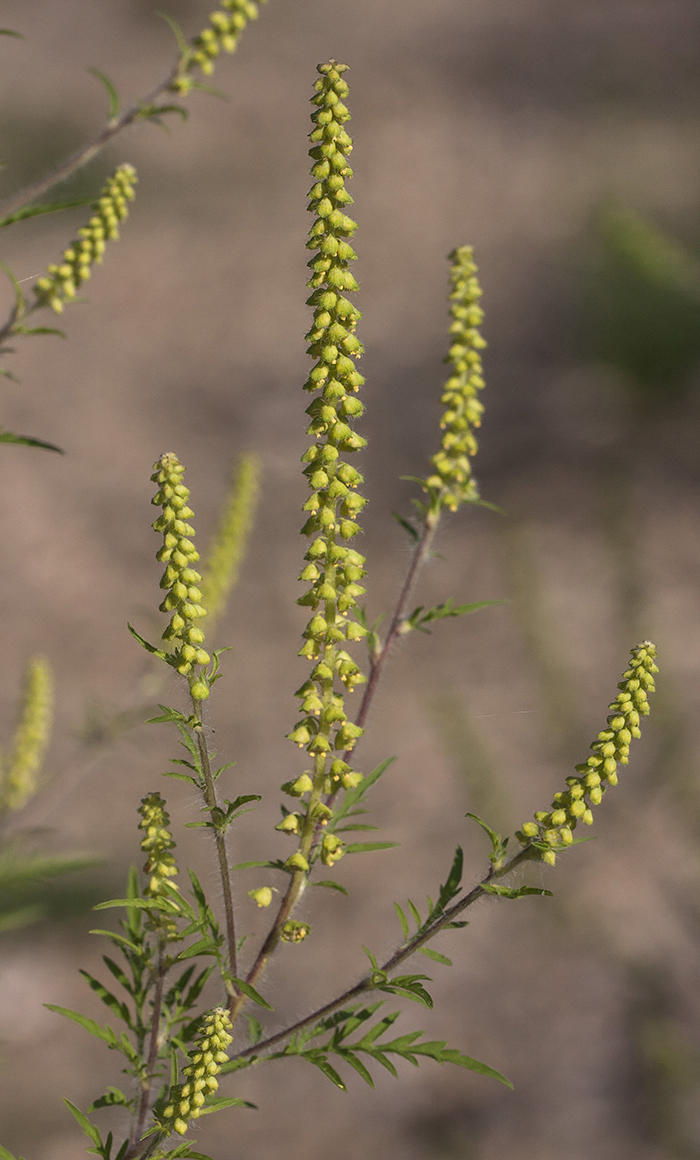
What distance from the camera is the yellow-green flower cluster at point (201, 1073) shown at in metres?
1.43

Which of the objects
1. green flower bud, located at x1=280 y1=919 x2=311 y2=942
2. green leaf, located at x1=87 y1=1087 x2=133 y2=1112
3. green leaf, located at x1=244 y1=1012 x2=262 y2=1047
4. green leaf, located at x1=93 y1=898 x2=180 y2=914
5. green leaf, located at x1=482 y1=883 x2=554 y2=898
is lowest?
green leaf, located at x1=87 y1=1087 x2=133 y2=1112

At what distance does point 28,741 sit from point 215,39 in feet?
7.32

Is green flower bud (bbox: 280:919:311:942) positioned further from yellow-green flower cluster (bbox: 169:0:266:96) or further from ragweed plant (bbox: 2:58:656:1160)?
yellow-green flower cluster (bbox: 169:0:266:96)

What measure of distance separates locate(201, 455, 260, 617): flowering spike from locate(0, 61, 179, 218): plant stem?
4.15 feet

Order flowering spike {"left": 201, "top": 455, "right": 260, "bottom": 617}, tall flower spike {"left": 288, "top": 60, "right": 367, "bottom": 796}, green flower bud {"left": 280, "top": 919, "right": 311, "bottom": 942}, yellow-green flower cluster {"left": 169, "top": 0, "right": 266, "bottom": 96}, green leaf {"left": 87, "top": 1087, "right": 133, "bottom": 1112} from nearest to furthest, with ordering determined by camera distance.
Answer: tall flower spike {"left": 288, "top": 60, "right": 367, "bottom": 796} < green flower bud {"left": 280, "top": 919, "right": 311, "bottom": 942} < green leaf {"left": 87, "top": 1087, "right": 133, "bottom": 1112} < yellow-green flower cluster {"left": 169, "top": 0, "right": 266, "bottom": 96} < flowering spike {"left": 201, "top": 455, "right": 260, "bottom": 617}

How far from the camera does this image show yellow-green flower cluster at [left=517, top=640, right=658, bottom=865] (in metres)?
1.49

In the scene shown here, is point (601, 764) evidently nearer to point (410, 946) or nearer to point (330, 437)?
point (410, 946)

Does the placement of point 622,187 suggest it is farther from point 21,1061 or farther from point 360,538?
point 21,1061

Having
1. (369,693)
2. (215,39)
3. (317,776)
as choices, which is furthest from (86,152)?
(317,776)

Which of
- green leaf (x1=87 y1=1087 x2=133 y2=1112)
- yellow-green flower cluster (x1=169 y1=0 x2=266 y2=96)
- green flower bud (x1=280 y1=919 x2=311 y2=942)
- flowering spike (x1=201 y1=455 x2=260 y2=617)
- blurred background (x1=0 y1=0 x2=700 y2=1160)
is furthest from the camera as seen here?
blurred background (x1=0 y1=0 x2=700 y2=1160)

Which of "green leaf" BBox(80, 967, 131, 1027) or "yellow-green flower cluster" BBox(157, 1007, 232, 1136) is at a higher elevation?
"green leaf" BBox(80, 967, 131, 1027)

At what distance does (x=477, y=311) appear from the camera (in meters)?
2.01

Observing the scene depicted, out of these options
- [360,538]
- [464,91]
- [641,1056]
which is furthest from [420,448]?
[464,91]

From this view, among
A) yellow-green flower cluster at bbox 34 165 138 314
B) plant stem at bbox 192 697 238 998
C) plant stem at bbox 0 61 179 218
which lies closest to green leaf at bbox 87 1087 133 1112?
plant stem at bbox 192 697 238 998
